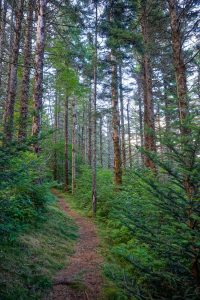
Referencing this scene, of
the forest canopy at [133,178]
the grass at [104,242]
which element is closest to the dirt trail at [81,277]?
the grass at [104,242]

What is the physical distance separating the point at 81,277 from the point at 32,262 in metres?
1.15

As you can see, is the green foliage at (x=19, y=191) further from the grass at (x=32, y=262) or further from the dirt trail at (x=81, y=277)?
the dirt trail at (x=81, y=277)

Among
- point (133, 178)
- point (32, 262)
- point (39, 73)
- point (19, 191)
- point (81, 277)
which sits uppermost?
point (39, 73)

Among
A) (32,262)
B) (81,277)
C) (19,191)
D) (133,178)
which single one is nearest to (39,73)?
A: (19,191)

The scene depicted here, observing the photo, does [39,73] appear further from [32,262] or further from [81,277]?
[81,277]

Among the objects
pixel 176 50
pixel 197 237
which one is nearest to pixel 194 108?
pixel 197 237

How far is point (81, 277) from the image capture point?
20.1ft

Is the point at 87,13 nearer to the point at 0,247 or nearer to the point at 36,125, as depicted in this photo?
the point at 36,125

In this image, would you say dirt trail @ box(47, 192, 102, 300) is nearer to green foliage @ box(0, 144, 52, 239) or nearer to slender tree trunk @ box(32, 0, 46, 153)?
green foliage @ box(0, 144, 52, 239)

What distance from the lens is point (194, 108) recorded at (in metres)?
3.93

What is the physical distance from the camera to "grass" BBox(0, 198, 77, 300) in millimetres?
4852

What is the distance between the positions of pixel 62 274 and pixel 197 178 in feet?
13.3

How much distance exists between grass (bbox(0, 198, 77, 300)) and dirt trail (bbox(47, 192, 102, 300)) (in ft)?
0.63

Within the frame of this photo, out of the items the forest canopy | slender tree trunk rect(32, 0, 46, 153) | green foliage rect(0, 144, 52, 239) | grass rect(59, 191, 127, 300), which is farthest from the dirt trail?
slender tree trunk rect(32, 0, 46, 153)
